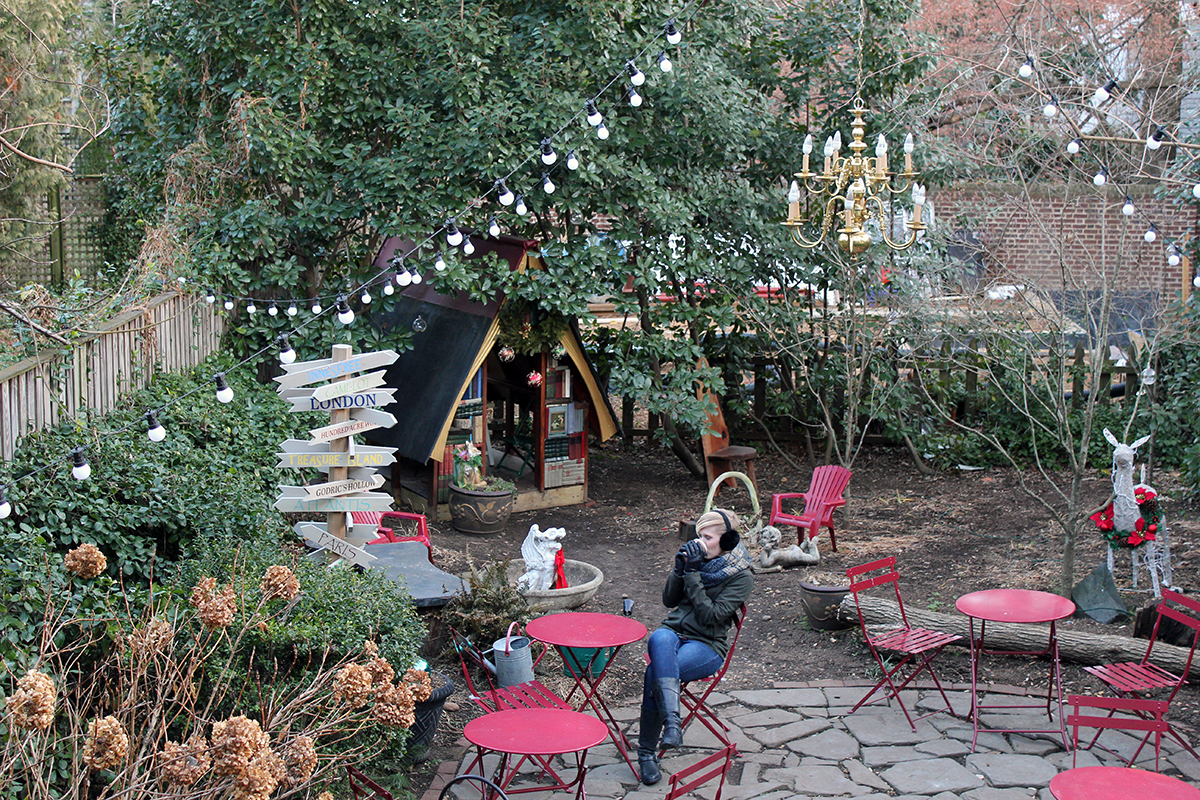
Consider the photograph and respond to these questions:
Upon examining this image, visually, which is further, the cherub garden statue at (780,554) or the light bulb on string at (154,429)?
the cherub garden statue at (780,554)

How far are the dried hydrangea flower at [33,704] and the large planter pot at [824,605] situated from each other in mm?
5151

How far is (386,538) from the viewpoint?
8.16 m

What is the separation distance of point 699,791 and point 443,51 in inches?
271

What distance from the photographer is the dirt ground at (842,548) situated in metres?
6.63

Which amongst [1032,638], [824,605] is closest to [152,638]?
[824,605]

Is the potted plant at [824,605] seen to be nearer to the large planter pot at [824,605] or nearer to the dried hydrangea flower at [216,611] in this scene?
the large planter pot at [824,605]

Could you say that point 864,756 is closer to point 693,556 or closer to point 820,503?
point 693,556

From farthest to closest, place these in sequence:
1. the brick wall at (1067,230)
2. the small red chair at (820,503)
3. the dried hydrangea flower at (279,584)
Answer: the brick wall at (1067,230), the small red chair at (820,503), the dried hydrangea flower at (279,584)

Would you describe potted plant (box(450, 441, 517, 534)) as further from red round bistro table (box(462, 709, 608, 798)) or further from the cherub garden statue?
red round bistro table (box(462, 709, 608, 798))

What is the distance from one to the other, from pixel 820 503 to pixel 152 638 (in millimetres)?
6627

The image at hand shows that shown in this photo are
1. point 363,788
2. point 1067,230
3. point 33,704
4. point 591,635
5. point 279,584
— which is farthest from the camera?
point 1067,230

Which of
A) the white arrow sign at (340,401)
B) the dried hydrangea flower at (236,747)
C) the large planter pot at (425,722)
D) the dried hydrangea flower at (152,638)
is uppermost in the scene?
the white arrow sign at (340,401)

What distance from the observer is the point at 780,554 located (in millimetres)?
8820

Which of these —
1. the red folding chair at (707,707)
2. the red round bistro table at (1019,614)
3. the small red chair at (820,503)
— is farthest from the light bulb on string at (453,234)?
the red round bistro table at (1019,614)
